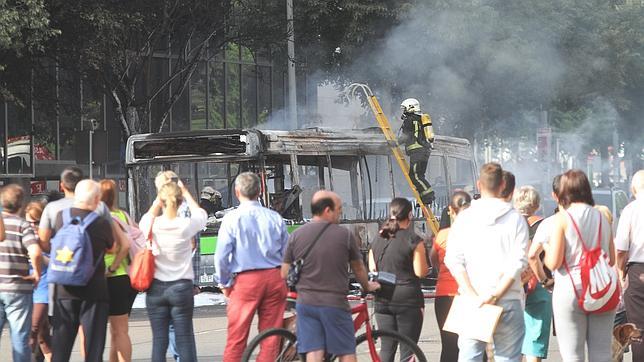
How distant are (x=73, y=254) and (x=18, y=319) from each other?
108cm

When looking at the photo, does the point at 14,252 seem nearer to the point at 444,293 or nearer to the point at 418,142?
the point at 444,293

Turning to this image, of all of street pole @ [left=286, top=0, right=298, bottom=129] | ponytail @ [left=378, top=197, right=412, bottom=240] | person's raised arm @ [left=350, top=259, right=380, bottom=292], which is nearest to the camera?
person's raised arm @ [left=350, top=259, right=380, bottom=292]

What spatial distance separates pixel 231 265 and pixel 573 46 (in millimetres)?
28742

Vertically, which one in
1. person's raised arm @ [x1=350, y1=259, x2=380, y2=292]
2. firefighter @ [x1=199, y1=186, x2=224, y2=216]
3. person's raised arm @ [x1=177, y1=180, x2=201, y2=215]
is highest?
firefighter @ [x1=199, y1=186, x2=224, y2=216]

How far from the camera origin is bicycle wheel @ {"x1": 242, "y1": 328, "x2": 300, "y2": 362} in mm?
8281

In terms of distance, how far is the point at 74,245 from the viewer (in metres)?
8.15

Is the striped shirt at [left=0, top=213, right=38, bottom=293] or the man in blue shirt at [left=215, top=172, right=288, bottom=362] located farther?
the striped shirt at [left=0, top=213, right=38, bottom=293]

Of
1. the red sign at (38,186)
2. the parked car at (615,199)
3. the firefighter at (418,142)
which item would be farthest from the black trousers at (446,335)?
the red sign at (38,186)

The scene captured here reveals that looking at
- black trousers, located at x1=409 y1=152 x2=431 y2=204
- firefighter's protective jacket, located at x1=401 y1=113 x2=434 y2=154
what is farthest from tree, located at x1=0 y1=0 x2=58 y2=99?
black trousers, located at x1=409 y1=152 x2=431 y2=204

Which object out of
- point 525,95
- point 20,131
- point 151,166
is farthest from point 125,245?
point 525,95

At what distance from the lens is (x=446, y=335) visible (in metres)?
8.76

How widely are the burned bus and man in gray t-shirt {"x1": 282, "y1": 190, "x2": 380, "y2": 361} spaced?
9.24 meters

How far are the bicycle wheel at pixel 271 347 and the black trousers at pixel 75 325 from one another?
96cm

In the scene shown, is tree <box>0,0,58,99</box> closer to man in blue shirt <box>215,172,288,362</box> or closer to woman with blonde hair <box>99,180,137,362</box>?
woman with blonde hair <box>99,180,137,362</box>
